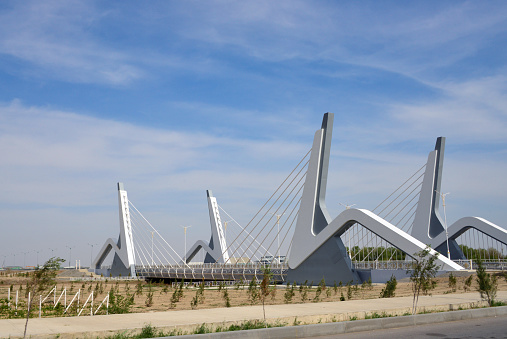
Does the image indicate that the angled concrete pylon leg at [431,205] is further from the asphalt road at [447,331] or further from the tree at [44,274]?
the tree at [44,274]

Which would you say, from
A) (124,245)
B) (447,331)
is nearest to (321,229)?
(447,331)

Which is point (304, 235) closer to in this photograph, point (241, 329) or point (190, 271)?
point (190, 271)

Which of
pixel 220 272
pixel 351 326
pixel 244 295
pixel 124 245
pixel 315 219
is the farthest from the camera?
pixel 124 245

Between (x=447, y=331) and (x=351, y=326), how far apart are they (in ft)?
7.31

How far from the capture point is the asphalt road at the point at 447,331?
1112cm

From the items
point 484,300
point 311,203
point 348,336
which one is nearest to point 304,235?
point 311,203

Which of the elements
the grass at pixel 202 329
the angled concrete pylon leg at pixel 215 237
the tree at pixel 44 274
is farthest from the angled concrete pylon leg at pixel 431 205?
the tree at pixel 44 274

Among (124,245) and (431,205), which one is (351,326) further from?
(124,245)

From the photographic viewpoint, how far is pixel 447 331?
11.8 m

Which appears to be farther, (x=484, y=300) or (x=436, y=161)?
(x=436, y=161)

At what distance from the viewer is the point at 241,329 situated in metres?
11.5

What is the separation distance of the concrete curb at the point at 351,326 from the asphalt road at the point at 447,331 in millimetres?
287

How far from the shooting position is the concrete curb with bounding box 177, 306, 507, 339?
35.4 ft

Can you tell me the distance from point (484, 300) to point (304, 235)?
2368 centimetres
